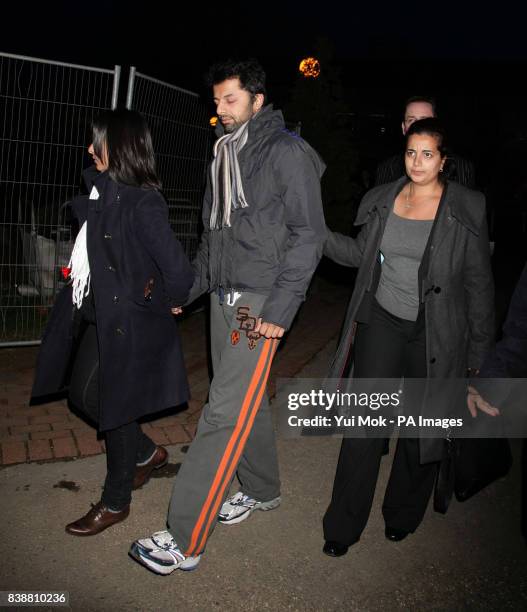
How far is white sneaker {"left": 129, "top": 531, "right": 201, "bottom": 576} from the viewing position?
9.44 ft

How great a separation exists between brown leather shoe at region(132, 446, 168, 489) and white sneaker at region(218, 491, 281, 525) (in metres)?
0.54

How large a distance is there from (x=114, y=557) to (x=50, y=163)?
385cm

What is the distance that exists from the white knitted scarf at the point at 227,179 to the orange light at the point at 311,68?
7.80m

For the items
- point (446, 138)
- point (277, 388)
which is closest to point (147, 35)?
point (277, 388)

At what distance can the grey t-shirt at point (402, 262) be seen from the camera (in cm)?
306

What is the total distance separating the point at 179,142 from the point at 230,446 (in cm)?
444

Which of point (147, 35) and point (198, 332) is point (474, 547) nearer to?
point (198, 332)

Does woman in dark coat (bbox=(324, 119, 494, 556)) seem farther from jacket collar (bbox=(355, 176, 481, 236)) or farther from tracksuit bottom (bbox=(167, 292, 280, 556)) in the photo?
tracksuit bottom (bbox=(167, 292, 280, 556))

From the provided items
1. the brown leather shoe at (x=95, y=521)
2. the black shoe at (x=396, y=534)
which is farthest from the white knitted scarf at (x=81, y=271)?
the black shoe at (x=396, y=534)

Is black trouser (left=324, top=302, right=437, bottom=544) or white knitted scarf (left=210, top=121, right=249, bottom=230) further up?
white knitted scarf (left=210, top=121, right=249, bottom=230)

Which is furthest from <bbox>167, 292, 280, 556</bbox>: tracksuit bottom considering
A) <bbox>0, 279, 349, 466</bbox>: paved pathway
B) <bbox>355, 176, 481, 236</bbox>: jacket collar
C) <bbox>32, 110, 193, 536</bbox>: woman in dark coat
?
<bbox>355, 176, 481, 236</bbox>: jacket collar

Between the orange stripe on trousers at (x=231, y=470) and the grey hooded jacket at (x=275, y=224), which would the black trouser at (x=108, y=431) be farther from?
the grey hooded jacket at (x=275, y=224)

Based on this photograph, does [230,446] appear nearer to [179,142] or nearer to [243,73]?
[243,73]

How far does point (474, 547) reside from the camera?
334 centimetres
